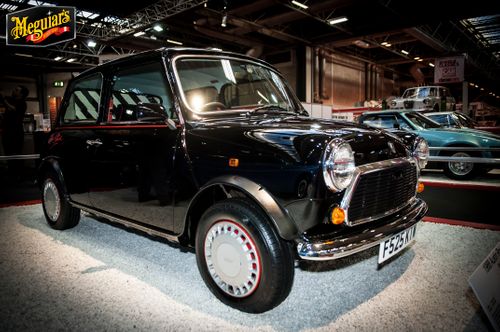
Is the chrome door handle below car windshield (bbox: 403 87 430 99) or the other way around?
below

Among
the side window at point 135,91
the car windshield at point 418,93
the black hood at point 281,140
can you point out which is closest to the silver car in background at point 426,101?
the car windshield at point 418,93

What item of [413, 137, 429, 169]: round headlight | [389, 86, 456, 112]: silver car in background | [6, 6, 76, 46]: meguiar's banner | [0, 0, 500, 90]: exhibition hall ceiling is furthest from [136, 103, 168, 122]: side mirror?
[389, 86, 456, 112]: silver car in background

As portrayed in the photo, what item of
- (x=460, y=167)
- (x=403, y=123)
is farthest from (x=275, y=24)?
(x=460, y=167)

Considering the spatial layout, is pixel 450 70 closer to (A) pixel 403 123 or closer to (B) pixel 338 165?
(A) pixel 403 123

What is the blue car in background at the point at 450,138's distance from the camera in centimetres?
658

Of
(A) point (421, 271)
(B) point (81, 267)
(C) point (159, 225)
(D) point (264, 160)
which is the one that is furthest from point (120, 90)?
(A) point (421, 271)

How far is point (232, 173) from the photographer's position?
206 cm

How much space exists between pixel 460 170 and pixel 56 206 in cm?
730

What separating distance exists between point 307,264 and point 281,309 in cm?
74

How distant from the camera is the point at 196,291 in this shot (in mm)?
2381

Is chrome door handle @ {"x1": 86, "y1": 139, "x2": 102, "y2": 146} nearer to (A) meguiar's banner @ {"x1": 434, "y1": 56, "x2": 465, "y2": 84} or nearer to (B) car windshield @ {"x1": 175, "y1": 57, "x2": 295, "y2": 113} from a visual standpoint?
(B) car windshield @ {"x1": 175, "y1": 57, "x2": 295, "y2": 113}

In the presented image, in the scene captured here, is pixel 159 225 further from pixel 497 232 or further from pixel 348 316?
pixel 497 232

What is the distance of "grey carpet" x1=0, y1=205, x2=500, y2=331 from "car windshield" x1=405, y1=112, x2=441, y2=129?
4.51 meters

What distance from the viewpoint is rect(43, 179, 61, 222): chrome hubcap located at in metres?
3.74
